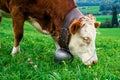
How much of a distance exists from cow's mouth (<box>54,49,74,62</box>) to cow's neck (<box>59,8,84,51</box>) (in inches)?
3.6

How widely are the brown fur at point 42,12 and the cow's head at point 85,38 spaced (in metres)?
0.54

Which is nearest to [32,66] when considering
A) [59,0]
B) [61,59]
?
[61,59]

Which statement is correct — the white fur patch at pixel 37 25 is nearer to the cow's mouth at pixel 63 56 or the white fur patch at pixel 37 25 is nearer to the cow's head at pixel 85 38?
the cow's mouth at pixel 63 56

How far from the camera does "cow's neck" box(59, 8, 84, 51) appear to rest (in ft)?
22.2

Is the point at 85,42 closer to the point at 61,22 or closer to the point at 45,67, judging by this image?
the point at 61,22

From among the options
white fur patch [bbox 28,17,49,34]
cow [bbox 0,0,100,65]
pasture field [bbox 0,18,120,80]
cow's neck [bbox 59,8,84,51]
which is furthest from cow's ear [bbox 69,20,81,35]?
white fur patch [bbox 28,17,49,34]

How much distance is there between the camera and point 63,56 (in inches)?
269

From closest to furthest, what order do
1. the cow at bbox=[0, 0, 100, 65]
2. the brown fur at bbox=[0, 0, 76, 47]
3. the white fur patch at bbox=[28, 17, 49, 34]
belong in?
the cow at bbox=[0, 0, 100, 65] → the brown fur at bbox=[0, 0, 76, 47] → the white fur patch at bbox=[28, 17, 49, 34]

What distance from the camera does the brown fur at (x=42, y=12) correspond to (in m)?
7.14

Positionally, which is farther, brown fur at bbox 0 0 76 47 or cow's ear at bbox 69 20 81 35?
brown fur at bbox 0 0 76 47

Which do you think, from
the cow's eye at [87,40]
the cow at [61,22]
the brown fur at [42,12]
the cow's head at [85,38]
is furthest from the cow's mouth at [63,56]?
the cow's eye at [87,40]

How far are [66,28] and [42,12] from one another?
843mm

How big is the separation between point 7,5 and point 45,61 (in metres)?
1.66

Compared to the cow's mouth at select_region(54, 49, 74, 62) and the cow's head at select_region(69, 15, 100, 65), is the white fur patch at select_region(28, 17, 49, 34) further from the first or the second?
the cow's head at select_region(69, 15, 100, 65)
